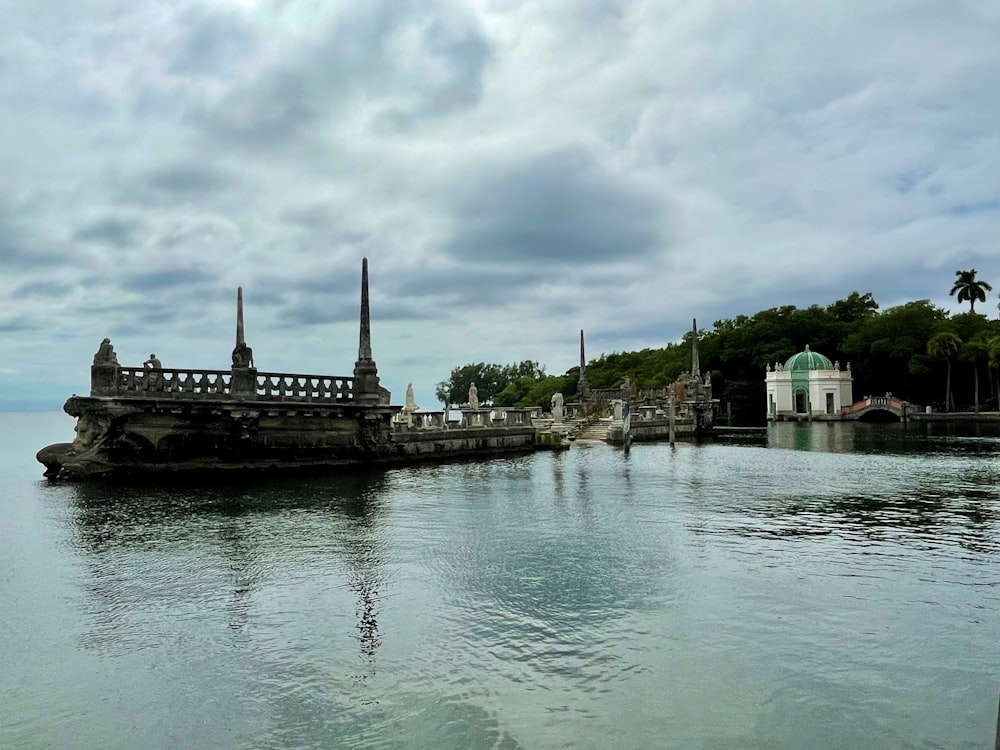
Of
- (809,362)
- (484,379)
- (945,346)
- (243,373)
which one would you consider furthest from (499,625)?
(484,379)

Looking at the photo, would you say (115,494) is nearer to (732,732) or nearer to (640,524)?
(640,524)

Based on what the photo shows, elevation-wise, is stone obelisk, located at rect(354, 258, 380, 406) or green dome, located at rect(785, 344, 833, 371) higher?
green dome, located at rect(785, 344, 833, 371)

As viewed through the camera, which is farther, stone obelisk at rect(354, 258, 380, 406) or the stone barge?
stone obelisk at rect(354, 258, 380, 406)

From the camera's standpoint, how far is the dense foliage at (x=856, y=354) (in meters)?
71.8

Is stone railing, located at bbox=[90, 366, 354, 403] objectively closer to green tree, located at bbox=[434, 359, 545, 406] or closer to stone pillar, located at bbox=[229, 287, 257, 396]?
stone pillar, located at bbox=[229, 287, 257, 396]

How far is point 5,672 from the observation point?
7945 millimetres

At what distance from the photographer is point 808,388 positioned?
76750 millimetres

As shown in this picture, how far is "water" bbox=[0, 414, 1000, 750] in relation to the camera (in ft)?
22.0

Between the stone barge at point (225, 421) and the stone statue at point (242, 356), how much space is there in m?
0.04

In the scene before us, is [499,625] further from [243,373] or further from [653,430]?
[653,430]

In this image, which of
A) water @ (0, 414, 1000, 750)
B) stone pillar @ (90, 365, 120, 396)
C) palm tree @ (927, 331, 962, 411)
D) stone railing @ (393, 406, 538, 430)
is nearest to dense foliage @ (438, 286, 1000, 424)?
palm tree @ (927, 331, 962, 411)

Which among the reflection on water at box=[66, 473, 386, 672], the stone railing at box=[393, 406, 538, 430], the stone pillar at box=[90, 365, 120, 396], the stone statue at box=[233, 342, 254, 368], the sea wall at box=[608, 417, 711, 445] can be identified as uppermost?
the stone statue at box=[233, 342, 254, 368]

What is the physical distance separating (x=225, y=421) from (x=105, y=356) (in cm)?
446

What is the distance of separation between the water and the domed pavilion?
60869mm
